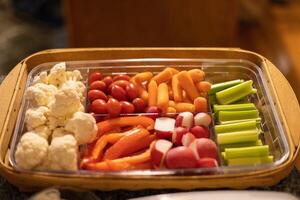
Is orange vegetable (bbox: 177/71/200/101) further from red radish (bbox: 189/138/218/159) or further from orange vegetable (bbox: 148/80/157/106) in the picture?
red radish (bbox: 189/138/218/159)

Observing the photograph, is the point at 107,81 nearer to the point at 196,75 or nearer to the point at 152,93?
the point at 152,93

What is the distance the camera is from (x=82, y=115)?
3.23 feet

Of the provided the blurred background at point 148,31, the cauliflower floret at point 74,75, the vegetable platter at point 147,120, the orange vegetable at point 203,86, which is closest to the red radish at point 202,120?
the vegetable platter at point 147,120

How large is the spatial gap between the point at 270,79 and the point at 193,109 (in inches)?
8.4

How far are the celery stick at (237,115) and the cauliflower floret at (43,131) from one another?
410 millimetres

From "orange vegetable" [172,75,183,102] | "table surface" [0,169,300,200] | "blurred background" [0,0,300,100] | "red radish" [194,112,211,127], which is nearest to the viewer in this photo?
"table surface" [0,169,300,200]

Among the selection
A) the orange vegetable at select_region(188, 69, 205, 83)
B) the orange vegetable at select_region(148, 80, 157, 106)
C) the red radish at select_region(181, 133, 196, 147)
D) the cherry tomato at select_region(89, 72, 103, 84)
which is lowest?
the red radish at select_region(181, 133, 196, 147)

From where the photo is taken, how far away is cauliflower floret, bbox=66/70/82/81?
1.16 metres

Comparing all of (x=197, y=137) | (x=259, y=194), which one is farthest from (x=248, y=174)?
(x=197, y=137)

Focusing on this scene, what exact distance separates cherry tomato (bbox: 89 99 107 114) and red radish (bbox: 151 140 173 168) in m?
0.20

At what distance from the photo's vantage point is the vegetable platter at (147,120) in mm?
914

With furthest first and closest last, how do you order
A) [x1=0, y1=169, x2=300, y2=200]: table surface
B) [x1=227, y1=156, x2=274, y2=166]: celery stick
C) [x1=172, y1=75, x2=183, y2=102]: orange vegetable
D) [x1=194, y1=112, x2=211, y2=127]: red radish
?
[x1=172, y1=75, x2=183, y2=102]: orange vegetable → [x1=194, y1=112, x2=211, y2=127]: red radish → [x1=227, y1=156, x2=274, y2=166]: celery stick → [x1=0, y1=169, x2=300, y2=200]: table surface

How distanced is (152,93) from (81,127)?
0.26 metres

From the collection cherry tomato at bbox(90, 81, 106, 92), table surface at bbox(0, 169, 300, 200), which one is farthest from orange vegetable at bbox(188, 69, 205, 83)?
table surface at bbox(0, 169, 300, 200)
